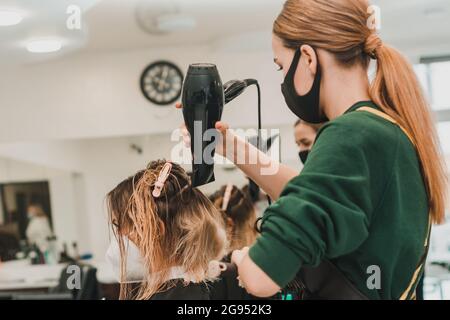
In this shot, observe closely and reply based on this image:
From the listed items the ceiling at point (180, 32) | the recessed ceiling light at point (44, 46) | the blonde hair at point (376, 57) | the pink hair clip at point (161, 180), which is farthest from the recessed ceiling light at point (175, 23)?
the blonde hair at point (376, 57)

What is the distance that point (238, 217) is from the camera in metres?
1.77

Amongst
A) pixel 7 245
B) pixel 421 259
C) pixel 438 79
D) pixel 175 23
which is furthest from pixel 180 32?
pixel 7 245

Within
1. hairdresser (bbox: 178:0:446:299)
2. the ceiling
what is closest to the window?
the ceiling

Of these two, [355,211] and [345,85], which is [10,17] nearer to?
[345,85]

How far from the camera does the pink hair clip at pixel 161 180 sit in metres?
1.29

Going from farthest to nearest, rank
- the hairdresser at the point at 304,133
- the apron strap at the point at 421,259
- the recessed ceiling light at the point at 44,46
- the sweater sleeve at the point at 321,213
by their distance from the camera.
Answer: the recessed ceiling light at the point at 44,46, the hairdresser at the point at 304,133, the apron strap at the point at 421,259, the sweater sleeve at the point at 321,213

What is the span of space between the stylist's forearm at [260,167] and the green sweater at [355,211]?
227 millimetres

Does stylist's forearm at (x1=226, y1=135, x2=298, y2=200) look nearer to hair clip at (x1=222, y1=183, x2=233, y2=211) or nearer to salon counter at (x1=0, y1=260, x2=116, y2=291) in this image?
hair clip at (x1=222, y1=183, x2=233, y2=211)

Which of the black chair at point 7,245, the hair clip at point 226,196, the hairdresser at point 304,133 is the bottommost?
the black chair at point 7,245

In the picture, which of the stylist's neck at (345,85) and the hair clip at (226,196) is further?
the hair clip at (226,196)

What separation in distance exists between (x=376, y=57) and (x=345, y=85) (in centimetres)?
7

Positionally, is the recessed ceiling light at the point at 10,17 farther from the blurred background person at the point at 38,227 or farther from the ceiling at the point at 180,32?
the blurred background person at the point at 38,227
